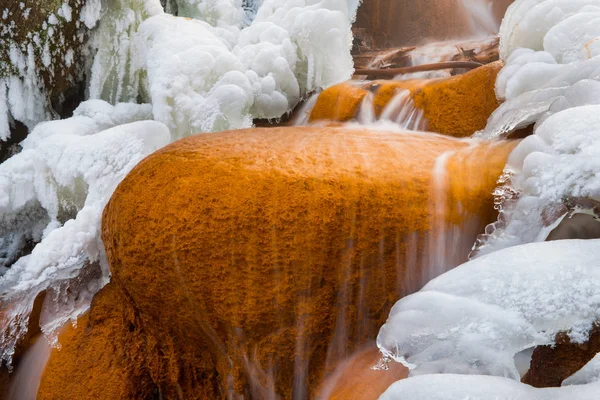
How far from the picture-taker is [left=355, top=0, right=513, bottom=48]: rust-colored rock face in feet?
27.2

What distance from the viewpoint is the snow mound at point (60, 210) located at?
2807 millimetres

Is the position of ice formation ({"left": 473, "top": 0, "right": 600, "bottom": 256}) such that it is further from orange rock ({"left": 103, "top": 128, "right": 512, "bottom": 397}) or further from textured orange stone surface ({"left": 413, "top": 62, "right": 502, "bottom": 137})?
textured orange stone surface ({"left": 413, "top": 62, "right": 502, "bottom": 137})

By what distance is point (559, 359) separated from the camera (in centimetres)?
150

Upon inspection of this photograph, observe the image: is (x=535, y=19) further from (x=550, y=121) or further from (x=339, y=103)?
(x=339, y=103)

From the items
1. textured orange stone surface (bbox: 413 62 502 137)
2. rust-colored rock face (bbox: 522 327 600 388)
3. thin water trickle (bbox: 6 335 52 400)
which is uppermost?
textured orange stone surface (bbox: 413 62 502 137)

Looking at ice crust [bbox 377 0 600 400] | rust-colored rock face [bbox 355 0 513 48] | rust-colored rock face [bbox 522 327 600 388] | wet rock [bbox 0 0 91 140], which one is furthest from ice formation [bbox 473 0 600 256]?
rust-colored rock face [bbox 355 0 513 48]

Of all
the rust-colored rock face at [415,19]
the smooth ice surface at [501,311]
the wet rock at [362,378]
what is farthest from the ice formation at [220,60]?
the rust-colored rock face at [415,19]

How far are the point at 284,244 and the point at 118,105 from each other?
9.14ft

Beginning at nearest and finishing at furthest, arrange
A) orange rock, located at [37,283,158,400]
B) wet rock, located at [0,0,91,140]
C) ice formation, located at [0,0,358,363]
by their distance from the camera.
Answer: orange rock, located at [37,283,158,400]
ice formation, located at [0,0,358,363]
wet rock, located at [0,0,91,140]

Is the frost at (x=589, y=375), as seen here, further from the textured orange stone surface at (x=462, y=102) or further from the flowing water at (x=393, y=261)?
the textured orange stone surface at (x=462, y=102)

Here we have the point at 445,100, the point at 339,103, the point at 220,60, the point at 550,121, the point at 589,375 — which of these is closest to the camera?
the point at 589,375

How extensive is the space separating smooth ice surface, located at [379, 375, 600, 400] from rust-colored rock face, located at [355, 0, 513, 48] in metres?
7.81

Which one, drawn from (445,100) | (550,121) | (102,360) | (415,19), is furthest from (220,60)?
(415,19)

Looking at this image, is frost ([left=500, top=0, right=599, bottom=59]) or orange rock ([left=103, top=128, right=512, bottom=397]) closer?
orange rock ([left=103, top=128, right=512, bottom=397])
